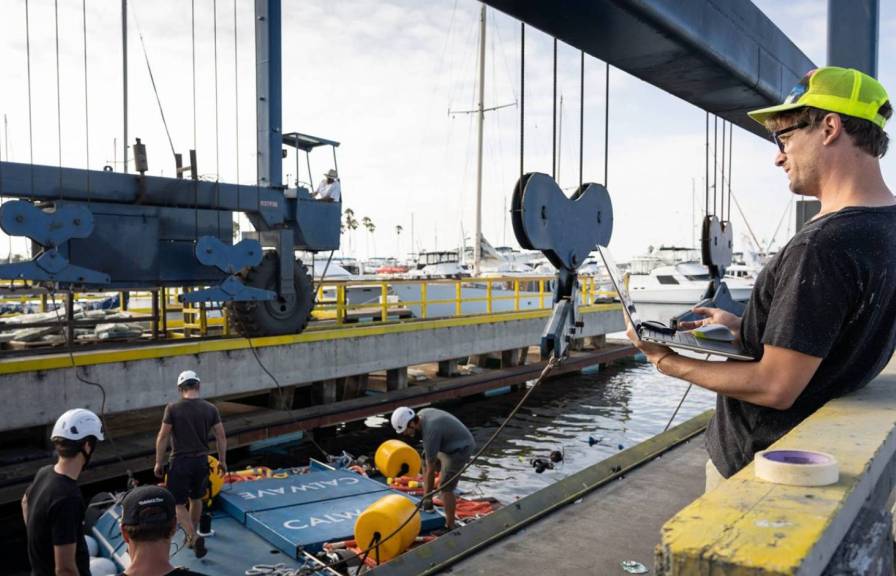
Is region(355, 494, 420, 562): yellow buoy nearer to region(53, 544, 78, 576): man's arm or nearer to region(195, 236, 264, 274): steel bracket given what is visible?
region(53, 544, 78, 576): man's arm

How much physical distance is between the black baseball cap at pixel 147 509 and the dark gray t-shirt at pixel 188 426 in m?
4.37

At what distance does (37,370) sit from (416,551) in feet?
25.9

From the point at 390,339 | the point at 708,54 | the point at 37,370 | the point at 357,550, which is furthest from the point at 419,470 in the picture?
the point at 708,54

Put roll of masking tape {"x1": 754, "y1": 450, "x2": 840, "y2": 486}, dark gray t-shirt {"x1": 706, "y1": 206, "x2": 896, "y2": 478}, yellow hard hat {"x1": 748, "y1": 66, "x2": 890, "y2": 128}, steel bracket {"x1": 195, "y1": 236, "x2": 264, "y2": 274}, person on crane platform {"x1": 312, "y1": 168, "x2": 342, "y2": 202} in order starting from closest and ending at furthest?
roll of masking tape {"x1": 754, "y1": 450, "x2": 840, "y2": 486} < dark gray t-shirt {"x1": 706, "y1": 206, "x2": 896, "y2": 478} < yellow hard hat {"x1": 748, "y1": 66, "x2": 890, "y2": 128} < steel bracket {"x1": 195, "y1": 236, "x2": 264, "y2": 274} < person on crane platform {"x1": 312, "y1": 168, "x2": 342, "y2": 202}

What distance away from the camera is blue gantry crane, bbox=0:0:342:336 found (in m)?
9.28

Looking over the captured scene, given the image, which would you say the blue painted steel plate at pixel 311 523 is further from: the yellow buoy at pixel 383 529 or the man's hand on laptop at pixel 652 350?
the man's hand on laptop at pixel 652 350

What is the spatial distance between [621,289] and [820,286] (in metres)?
0.92

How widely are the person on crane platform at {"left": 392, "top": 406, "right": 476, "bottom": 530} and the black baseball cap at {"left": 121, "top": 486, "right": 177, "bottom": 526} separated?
5.16 meters

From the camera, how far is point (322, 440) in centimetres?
1393

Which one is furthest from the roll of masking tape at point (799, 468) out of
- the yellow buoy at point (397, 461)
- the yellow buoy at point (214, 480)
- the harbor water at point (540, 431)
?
the harbor water at point (540, 431)

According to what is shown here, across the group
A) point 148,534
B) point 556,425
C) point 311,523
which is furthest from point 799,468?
point 556,425

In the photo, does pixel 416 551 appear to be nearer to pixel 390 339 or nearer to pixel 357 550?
pixel 357 550

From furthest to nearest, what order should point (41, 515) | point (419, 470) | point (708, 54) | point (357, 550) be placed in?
1. point (419, 470)
2. point (357, 550)
3. point (708, 54)
4. point (41, 515)

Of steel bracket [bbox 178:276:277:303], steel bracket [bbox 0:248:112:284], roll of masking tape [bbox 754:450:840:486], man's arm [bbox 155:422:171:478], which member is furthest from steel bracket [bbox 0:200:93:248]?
roll of masking tape [bbox 754:450:840:486]
